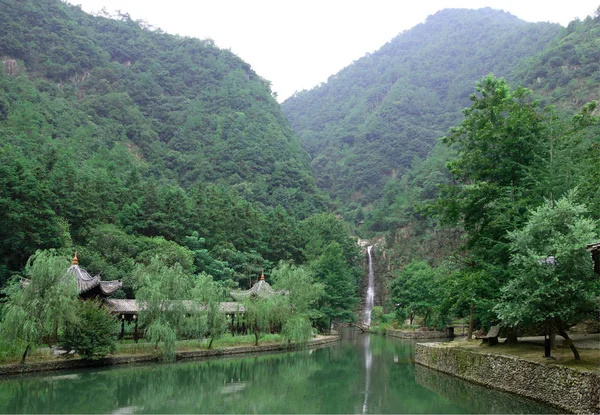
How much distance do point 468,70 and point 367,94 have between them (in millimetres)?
26762

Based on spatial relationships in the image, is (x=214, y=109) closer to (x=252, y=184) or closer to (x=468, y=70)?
(x=252, y=184)

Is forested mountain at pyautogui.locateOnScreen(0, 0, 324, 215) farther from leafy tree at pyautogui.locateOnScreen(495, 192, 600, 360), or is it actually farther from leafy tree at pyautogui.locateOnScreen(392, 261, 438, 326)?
leafy tree at pyautogui.locateOnScreen(495, 192, 600, 360)

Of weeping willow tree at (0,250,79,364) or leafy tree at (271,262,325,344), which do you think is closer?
weeping willow tree at (0,250,79,364)

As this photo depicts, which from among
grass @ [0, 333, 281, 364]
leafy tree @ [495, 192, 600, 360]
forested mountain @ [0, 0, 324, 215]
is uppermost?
forested mountain @ [0, 0, 324, 215]

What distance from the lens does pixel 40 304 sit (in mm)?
19109

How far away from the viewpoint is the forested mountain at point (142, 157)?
3552 cm

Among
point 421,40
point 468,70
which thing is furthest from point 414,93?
point 421,40

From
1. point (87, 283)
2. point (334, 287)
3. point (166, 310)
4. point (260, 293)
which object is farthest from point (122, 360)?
point (334, 287)

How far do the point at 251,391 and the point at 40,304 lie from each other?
9459mm

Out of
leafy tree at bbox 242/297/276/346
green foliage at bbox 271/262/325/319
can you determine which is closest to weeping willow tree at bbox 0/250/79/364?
leafy tree at bbox 242/297/276/346

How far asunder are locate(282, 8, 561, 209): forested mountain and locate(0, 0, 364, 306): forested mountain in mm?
14129

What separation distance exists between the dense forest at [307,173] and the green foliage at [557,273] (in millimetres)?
64

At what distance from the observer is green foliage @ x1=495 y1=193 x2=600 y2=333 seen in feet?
40.9

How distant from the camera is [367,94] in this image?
5079 inches
